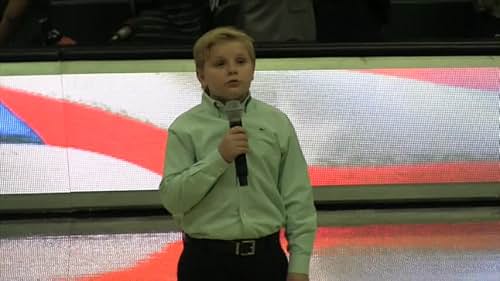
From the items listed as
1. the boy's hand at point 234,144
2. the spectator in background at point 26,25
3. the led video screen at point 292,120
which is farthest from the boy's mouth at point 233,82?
the spectator in background at point 26,25

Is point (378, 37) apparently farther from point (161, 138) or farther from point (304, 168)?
point (304, 168)

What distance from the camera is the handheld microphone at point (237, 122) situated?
2.09 m

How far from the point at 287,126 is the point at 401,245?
189 centimetres

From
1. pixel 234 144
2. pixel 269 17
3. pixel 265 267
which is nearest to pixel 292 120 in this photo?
pixel 269 17

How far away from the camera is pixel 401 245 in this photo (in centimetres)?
397

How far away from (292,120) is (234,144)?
2.32 meters

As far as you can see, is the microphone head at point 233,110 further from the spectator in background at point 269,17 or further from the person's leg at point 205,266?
the spectator in background at point 269,17

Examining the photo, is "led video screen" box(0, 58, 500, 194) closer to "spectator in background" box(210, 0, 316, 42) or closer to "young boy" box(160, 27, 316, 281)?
"spectator in background" box(210, 0, 316, 42)

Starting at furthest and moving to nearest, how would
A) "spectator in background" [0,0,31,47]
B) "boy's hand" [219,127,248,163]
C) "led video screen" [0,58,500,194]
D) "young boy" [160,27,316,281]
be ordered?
1. "spectator in background" [0,0,31,47]
2. "led video screen" [0,58,500,194]
3. "young boy" [160,27,316,281]
4. "boy's hand" [219,127,248,163]

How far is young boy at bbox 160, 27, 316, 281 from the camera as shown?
213 cm

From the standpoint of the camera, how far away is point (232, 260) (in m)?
2.19

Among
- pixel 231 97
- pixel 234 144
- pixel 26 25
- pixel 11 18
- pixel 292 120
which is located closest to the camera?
pixel 234 144

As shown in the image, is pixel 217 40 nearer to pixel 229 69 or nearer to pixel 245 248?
pixel 229 69

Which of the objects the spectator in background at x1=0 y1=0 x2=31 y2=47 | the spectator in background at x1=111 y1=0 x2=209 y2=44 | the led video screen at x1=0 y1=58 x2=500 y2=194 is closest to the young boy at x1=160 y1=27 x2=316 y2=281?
the led video screen at x1=0 y1=58 x2=500 y2=194
